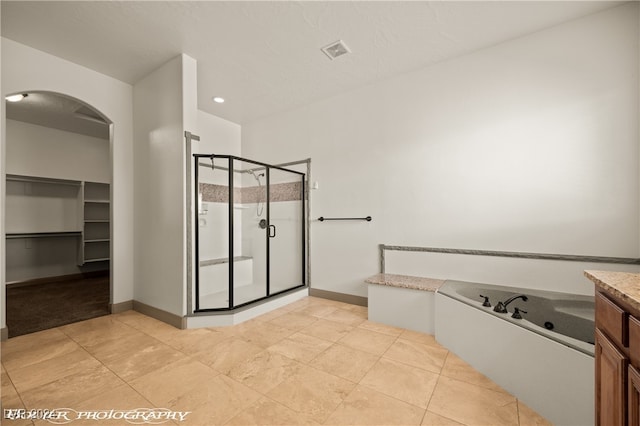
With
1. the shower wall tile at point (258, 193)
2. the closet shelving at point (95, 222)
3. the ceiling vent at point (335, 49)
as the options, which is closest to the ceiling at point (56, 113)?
the closet shelving at point (95, 222)

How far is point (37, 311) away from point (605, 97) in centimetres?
602

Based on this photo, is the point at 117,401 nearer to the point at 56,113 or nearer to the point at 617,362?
the point at 617,362

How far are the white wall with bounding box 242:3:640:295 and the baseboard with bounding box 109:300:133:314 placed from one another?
2278 mm

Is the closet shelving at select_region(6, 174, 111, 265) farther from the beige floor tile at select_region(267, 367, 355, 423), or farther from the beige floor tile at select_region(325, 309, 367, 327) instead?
the beige floor tile at select_region(267, 367, 355, 423)

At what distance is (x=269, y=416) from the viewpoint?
1.41 m

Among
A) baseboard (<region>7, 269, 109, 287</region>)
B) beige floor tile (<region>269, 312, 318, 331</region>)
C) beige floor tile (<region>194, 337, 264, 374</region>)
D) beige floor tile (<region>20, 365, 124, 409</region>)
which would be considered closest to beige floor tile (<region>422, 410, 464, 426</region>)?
beige floor tile (<region>194, 337, 264, 374</region>)

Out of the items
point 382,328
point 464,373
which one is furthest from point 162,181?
point 464,373

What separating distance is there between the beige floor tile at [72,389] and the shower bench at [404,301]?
216 centimetres

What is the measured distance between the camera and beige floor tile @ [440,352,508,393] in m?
1.71

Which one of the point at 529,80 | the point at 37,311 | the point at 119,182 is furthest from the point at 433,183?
the point at 37,311

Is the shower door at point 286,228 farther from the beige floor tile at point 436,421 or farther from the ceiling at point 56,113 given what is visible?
the beige floor tile at point 436,421

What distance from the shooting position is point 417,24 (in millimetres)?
2236

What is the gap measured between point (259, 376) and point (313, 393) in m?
0.41

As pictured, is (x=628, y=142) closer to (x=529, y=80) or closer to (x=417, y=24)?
(x=529, y=80)
